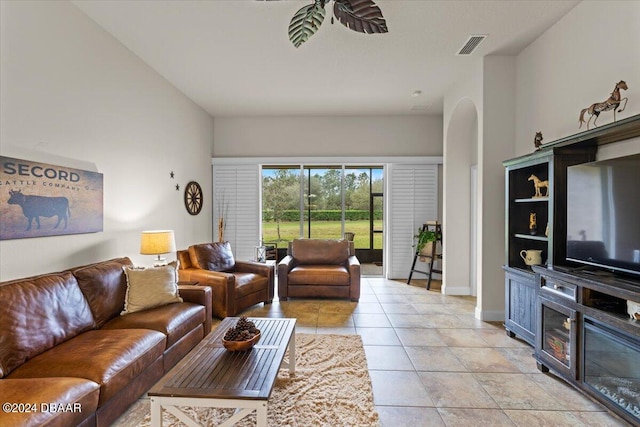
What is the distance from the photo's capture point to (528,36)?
3457mm

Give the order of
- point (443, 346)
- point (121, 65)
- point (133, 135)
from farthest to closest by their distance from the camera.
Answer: point (133, 135) → point (121, 65) → point (443, 346)

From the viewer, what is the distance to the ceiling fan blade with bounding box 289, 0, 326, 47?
182 cm

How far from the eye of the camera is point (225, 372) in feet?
6.07

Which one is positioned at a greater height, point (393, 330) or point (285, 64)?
point (285, 64)

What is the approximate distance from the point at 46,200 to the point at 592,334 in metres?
4.30

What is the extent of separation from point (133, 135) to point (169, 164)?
90 cm

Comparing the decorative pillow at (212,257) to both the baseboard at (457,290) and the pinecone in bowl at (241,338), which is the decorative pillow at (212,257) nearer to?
the pinecone in bowl at (241,338)

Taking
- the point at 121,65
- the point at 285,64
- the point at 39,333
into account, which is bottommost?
the point at 39,333

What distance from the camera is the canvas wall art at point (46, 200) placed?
2334 mm

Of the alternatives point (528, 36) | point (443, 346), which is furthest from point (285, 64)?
point (443, 346)

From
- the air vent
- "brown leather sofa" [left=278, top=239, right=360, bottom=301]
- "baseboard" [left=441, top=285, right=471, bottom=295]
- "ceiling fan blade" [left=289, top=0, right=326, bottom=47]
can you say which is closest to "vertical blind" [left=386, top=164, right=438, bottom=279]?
"baseboard" [left=441, top=285, right=471, bottom=295]

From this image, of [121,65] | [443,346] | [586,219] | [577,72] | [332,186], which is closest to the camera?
[586,219]

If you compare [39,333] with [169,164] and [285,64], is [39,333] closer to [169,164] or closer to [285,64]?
[169,164]

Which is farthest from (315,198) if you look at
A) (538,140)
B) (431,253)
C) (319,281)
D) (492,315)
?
(538,140)
